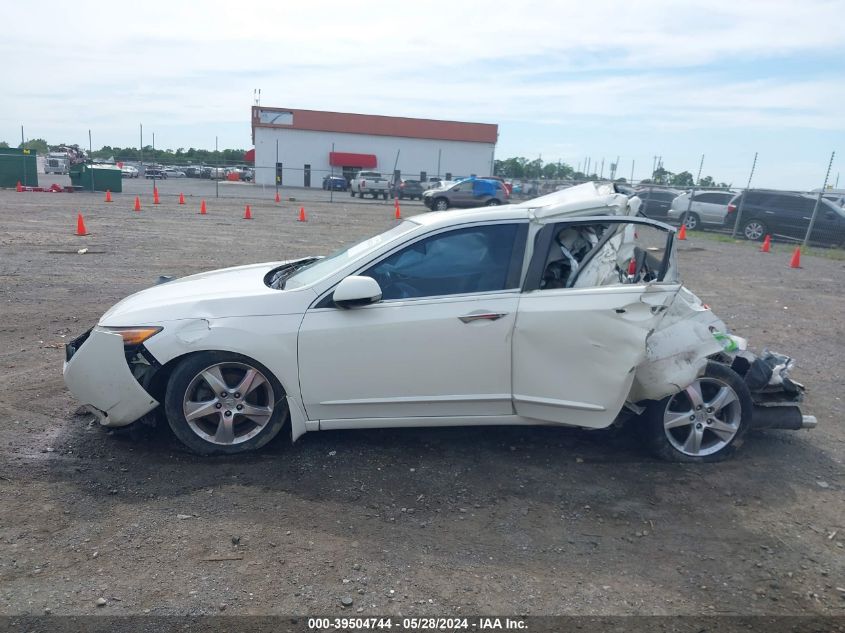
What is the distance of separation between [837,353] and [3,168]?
37535mm

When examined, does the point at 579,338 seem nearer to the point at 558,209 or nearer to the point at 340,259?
the point at 558,209

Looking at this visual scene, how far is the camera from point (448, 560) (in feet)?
11.6

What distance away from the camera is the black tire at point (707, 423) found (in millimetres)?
4676

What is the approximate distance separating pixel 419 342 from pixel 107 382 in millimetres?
1978

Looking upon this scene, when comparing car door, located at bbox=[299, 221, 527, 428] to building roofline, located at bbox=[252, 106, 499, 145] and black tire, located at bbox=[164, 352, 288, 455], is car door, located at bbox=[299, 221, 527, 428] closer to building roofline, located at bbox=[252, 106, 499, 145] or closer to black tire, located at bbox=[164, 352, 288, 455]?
black tire, located at bbox=[164, 352, 288, 455]

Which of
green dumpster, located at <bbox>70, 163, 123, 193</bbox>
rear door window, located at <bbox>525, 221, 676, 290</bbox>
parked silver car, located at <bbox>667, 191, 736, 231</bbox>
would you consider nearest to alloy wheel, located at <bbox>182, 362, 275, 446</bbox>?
rear door window, located at <bbox>525, 221, 676, 290</bbox>

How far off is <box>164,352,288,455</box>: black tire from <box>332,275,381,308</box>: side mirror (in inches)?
25.9

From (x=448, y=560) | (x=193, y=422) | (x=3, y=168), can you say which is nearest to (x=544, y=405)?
(x=448, y=560)

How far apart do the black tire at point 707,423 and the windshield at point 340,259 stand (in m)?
2.03

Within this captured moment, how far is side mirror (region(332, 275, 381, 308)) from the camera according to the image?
4.32 meters

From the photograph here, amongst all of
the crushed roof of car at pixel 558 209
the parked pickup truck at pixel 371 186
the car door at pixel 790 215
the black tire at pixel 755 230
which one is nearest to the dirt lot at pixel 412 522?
the crushed roof of car at pixel 558 209

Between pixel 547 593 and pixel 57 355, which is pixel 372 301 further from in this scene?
pixel 57 355

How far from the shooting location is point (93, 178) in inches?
1368

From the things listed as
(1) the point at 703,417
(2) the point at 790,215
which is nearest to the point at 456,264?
(1) the point at 703,417
